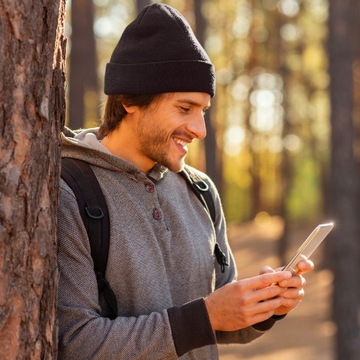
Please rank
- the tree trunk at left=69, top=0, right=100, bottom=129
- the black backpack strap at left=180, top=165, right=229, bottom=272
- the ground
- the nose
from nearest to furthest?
1. the nose
2. the black backpack strap at left=180, top=165, right=229, bottom=272
3. the tree trunk at left=69, top=0, right=100, bottom=129
4. the ground

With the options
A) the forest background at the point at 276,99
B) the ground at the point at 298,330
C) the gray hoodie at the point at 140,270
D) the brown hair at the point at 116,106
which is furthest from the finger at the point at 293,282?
the ground at the point at 298,330

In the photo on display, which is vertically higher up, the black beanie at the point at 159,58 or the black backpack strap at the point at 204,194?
the black beanie at the point at 159,58

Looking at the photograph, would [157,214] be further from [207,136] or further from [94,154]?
[207,136]

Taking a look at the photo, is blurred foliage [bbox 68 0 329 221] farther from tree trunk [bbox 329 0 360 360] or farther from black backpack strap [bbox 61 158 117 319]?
black backpack strap [bbox 61 158 117 319]

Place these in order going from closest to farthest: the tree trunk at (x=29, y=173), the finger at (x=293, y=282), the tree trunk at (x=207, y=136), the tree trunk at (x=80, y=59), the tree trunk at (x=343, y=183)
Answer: the tree trunk at (x=29, y=173) < the finger at (x=293, y=282) < the tree trunk at (x=343, y=183) < the tree trunk at (x=80, y=59) < the tree trunk at (x=207, y=136)

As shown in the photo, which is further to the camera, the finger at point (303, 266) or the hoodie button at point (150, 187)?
the hoodie button at point (150, 187)

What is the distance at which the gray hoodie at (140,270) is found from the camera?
287cm

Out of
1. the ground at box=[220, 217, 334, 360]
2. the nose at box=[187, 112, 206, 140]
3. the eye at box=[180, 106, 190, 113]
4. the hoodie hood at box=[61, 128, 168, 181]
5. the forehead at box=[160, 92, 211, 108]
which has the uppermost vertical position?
the forehead at box=[160, 92, 211, 108]

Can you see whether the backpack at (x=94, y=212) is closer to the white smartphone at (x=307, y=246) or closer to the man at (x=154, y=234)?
the man at (x=154, y=234)

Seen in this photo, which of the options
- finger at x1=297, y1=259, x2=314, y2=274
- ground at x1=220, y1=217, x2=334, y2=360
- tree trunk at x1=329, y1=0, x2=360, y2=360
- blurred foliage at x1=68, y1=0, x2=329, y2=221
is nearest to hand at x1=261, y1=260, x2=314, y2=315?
finger at x1=297, y1=259, x2=314, y2=274

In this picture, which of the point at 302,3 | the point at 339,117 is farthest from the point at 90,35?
the point at 302,3

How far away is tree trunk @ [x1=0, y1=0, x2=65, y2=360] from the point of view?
101 inches

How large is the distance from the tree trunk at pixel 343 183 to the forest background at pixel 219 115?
1 cm

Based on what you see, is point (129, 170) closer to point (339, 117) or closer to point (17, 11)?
Result: point (17, 11)
